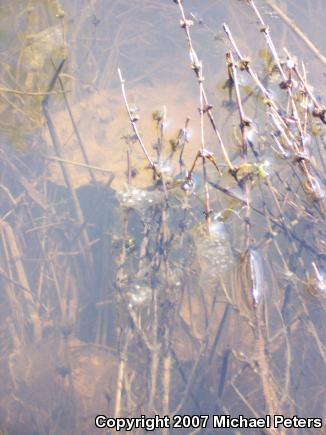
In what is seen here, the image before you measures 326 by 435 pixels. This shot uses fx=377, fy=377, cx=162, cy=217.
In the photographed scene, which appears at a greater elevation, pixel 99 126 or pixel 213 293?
pixel 213 293

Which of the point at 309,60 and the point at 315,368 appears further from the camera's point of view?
the point at 309,60

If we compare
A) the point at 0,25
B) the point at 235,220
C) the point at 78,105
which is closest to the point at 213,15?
the point at 78,105

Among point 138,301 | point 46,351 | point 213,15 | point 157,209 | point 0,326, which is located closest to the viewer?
point 157,209

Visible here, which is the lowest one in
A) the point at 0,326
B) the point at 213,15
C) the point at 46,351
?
the point at 0,326

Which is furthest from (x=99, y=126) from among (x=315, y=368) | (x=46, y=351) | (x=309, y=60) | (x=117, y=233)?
(x=315, y=368)

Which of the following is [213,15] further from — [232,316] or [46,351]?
[46,351]

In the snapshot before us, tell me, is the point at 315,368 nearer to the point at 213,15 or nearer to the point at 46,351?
the point at 46,351

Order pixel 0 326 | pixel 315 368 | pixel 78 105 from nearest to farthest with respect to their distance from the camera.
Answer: pixel 315 368, pixel 0 326, pixel 78 105
